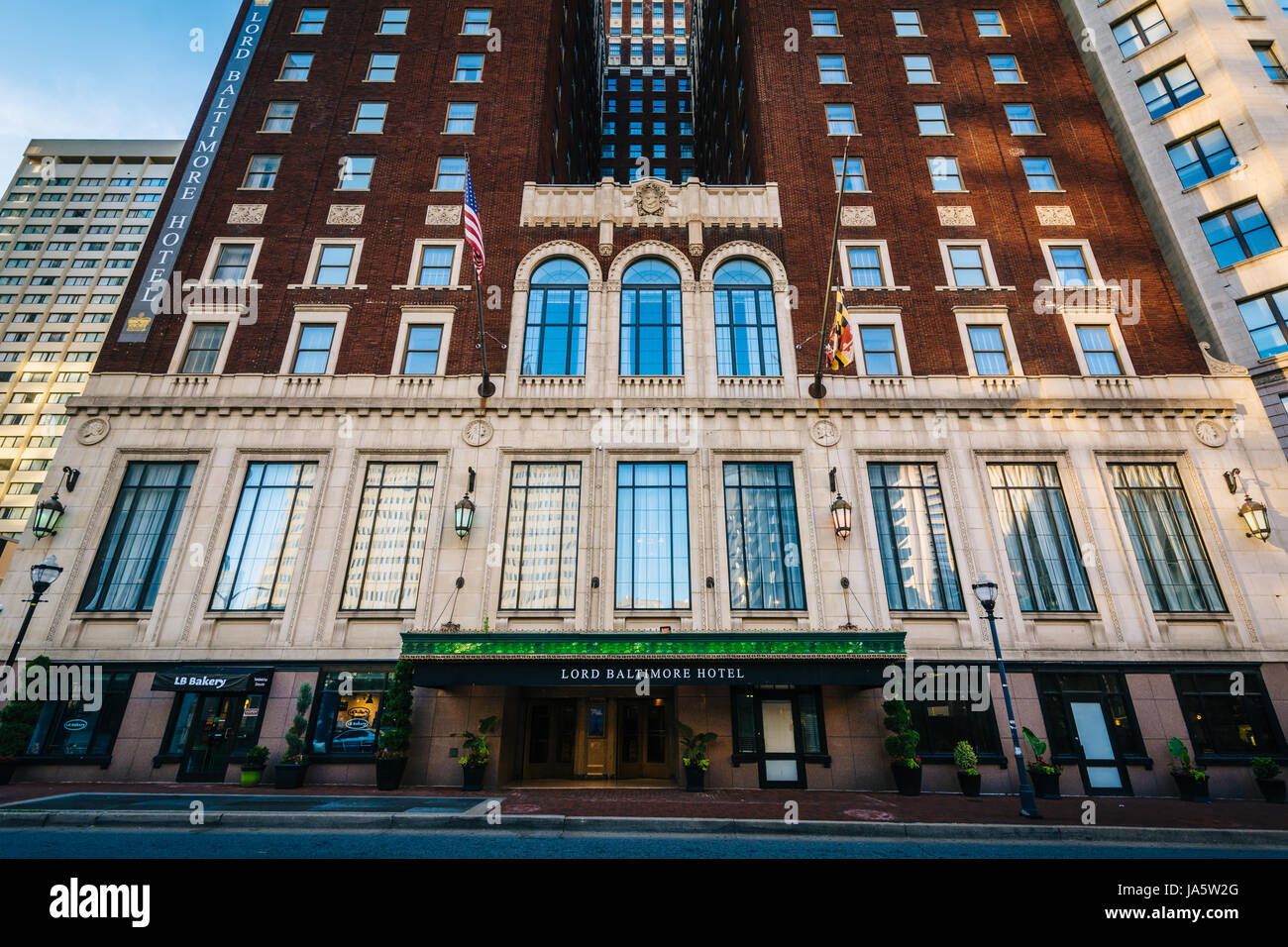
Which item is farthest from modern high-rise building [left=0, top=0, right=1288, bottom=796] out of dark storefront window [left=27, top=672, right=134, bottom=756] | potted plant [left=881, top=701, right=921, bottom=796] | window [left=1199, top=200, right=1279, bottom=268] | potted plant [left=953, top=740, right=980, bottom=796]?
window [left=1199, top=200, right=1279, bottom=268]

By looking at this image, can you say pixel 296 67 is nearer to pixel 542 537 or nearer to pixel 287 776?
pixel 542 537

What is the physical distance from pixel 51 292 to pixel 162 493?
9968 centimetres

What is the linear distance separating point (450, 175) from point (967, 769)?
28066mm

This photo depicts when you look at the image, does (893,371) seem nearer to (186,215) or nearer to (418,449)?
(418,449)

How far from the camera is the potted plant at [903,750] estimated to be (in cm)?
1612

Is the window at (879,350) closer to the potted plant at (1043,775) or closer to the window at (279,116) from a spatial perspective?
the potted plant at (1043,775)

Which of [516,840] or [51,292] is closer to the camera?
[516,840]

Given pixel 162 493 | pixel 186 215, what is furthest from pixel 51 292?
pixel 162 493

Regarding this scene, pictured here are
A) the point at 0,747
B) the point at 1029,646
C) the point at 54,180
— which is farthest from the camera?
the point at 54,180

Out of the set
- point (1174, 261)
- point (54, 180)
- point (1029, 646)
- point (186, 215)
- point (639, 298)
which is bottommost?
point (1029, 646)

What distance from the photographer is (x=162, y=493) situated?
2005 cm

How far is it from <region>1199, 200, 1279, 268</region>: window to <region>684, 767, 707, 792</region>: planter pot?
2704 cm

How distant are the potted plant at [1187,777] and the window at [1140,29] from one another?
96.8 ft

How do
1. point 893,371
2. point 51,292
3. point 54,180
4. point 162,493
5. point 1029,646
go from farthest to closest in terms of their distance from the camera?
point 54,180 → point 51,292 → point 893,371 → point 162,493 → point 1029,646
